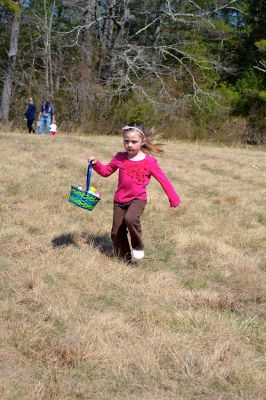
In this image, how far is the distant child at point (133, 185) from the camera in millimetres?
5676

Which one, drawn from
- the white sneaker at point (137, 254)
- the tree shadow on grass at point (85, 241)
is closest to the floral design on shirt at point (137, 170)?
the white sneaker at point (137, 254)

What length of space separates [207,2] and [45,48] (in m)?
11.5

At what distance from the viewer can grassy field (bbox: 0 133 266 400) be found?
3.15 m

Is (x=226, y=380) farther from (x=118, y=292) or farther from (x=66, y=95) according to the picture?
(x=66, y=95)

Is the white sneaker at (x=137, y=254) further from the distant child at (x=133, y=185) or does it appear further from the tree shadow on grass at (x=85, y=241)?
the tree shadow on grass at (x=85, y=241)

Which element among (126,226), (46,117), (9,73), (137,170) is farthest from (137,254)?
(9,73)

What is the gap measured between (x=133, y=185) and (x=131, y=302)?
1.65 metres

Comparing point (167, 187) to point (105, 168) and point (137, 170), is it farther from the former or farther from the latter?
point (105, 168)

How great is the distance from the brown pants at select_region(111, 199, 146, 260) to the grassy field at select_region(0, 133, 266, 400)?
18cm

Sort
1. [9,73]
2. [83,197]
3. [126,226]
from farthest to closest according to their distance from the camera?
[9,73] < [126,226] < [83,197]

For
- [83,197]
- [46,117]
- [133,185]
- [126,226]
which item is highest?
[133,185]

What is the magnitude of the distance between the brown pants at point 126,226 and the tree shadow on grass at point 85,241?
17cm

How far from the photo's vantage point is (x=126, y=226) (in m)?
5.79

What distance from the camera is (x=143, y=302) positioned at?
4.46 m
